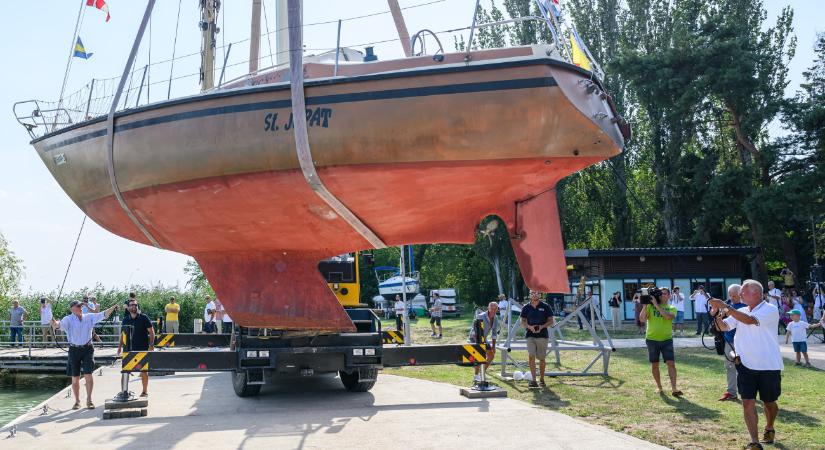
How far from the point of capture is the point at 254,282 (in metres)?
7.55

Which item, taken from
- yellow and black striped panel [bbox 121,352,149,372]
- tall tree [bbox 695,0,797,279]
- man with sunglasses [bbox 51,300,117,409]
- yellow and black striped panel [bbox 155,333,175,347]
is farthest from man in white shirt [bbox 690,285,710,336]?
man with sunglasses [bbox 51,300,117,409]

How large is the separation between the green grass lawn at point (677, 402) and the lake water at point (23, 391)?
6.98 meters

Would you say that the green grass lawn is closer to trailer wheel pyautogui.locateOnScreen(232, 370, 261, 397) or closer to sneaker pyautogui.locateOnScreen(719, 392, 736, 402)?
sneaker pyautogui.locateOnScreen(719, 392, 736, 402)

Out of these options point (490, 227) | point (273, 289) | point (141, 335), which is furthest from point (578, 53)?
point (141, 335)

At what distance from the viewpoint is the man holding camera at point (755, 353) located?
6.42 meters

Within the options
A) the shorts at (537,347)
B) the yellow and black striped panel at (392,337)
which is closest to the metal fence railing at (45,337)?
the yellow and black striped panel at (392,337)

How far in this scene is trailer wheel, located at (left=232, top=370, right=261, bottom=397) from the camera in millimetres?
10260

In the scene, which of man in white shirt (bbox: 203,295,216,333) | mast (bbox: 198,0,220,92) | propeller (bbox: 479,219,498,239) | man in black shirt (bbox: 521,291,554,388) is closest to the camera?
propeller (bbox: 479,219,498,239)

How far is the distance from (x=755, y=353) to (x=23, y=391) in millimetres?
15425

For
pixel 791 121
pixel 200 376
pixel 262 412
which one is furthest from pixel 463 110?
pixel 791 121

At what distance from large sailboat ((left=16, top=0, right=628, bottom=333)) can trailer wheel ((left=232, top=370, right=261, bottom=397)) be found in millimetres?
2927

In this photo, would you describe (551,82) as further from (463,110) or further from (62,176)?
(62,176)

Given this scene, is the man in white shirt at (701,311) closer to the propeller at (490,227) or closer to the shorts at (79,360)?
the propeller at (490,227)

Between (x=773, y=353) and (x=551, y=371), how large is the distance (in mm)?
6220
